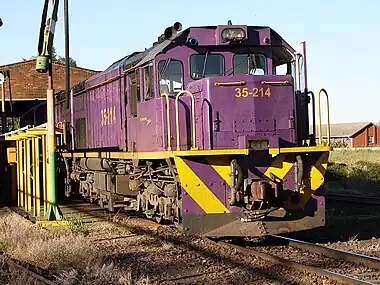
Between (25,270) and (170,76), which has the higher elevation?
(170,76)

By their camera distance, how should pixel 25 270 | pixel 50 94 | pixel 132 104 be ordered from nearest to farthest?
pixel 25 270, pixel 132 104, pixel 50 94

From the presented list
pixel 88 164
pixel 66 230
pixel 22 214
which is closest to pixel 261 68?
pixel 66 230

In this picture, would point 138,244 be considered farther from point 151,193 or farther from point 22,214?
point 22,214

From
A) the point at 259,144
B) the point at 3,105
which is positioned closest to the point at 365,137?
the point at 3,105

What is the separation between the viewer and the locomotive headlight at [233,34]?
10.3 meters

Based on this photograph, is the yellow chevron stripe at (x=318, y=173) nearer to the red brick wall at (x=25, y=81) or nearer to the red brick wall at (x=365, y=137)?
the red brick wall at (x=25, y=81)

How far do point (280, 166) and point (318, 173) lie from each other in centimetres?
62

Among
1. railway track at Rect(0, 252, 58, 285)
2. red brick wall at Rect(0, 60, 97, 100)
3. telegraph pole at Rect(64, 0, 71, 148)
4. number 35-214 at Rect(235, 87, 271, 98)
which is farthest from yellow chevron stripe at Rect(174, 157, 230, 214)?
red brick wall at Rect(0, 60, 97, 100)

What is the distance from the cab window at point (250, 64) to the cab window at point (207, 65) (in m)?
0.26


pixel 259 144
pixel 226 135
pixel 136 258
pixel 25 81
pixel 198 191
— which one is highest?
pixel 25 81

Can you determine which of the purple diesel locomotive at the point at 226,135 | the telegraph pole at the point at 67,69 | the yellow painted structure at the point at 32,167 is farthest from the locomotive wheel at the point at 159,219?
the telegraph pole at the point at 67,69

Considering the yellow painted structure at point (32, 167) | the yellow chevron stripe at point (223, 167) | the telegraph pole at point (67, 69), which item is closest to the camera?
the yellow chevron stripe at point (223, 167)

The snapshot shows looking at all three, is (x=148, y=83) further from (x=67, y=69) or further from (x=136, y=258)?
(x=67, y=69)

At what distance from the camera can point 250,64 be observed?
10.6 metres
